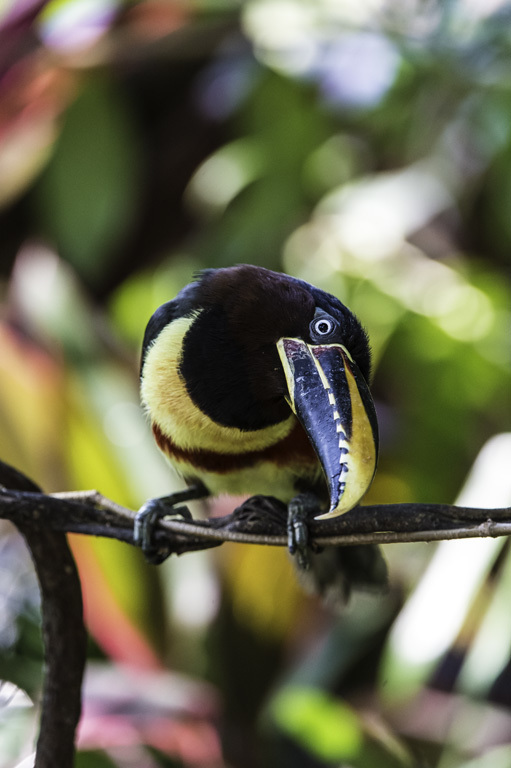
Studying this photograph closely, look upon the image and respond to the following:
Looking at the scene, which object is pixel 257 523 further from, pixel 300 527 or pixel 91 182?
pixel 91 182

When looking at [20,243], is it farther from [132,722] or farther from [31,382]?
[132,722]

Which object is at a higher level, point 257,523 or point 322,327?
point 322,327

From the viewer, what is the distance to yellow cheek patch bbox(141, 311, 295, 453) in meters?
0.92

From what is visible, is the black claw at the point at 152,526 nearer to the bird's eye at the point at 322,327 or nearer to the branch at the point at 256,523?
the branch at the point at 256,523

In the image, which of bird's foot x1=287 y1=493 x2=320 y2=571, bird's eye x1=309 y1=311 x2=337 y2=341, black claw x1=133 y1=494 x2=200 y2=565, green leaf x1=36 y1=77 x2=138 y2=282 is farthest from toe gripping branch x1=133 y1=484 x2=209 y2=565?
green leaf x1=36 y1=77 x2=138 y2=282

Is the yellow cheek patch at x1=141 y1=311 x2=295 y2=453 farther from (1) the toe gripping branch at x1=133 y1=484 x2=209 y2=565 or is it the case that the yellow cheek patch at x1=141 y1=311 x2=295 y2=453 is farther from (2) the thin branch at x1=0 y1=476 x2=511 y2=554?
(2) the thin branch at x1=0 y1=476 x2=511 y2=554

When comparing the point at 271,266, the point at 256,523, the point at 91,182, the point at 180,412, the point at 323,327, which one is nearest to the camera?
the point at 256,523

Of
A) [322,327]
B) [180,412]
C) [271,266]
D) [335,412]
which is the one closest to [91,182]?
[271,266]

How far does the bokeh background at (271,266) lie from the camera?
138 centimetres

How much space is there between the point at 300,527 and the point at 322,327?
0.69 feet

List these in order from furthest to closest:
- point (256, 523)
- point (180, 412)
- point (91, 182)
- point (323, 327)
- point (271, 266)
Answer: point (91, 182) → point (271, 266) → point (180, 412) → point (323, 327) → point (256, 523)

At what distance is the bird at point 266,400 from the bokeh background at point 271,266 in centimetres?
33

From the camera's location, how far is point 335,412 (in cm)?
71

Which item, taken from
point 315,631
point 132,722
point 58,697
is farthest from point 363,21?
point 58,697
